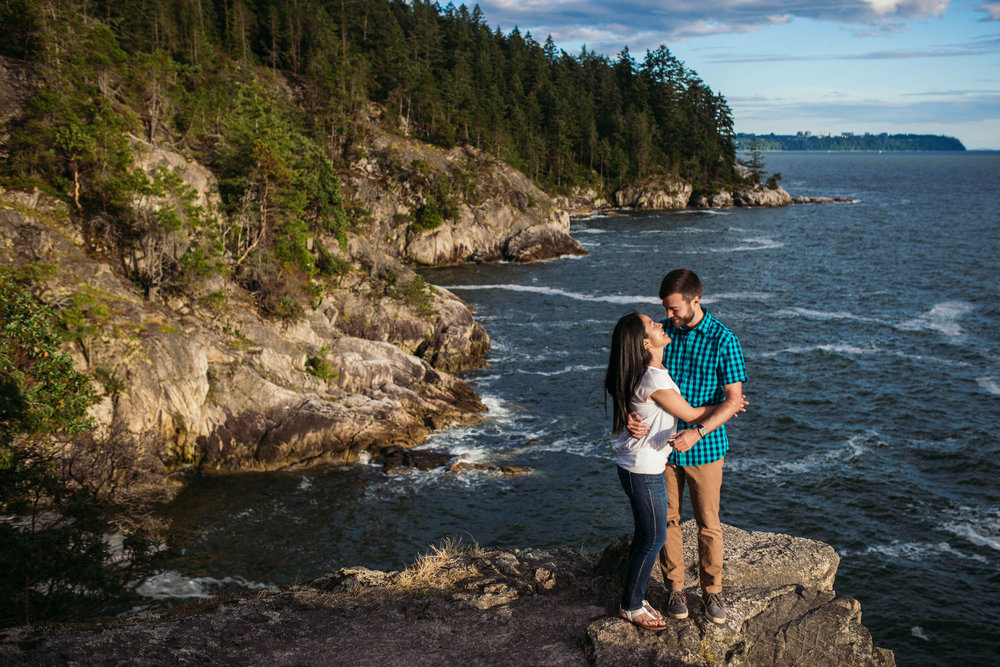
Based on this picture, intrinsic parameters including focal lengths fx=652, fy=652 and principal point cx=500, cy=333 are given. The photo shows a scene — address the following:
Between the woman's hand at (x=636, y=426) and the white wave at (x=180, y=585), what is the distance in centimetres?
1275

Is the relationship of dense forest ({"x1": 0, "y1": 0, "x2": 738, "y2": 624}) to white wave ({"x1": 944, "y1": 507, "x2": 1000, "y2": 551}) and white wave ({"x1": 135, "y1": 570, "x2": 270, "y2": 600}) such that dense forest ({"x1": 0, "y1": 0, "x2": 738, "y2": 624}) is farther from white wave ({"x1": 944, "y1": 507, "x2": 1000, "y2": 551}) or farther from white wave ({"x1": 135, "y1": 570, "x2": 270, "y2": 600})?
white wave ({"x1": 944, "y1": 507, "x2": 1000, "y2": 551})

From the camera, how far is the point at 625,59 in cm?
12294

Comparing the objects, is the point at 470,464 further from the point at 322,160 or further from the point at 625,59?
the point at 625,59

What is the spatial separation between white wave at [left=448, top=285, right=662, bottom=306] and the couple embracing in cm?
3999

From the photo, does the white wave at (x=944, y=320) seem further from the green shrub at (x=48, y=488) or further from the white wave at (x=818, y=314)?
the green shrub at (x=48, y=488)

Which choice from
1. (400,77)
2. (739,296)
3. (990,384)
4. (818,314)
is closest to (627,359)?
(990,384)

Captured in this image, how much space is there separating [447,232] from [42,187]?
39077 millimetres

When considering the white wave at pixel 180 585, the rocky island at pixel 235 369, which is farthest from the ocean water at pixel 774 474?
the rocky island at pixel 235 369

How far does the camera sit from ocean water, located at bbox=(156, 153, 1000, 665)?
1655 cm

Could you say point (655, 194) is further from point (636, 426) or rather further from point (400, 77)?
point (636, 426)

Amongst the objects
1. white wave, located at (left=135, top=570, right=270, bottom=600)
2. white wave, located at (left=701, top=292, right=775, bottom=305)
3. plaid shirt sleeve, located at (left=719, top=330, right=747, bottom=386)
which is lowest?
white wave, located at (left=135, top=570, right=270, bottom=600)

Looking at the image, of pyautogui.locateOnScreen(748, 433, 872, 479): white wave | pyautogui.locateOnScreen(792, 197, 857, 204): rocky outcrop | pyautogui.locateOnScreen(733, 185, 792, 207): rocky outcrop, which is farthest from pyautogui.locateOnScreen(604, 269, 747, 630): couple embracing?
pyautogui.locateOnScreen(792, 197, 857, 204): rocky outcrop

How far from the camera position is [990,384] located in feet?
94.2

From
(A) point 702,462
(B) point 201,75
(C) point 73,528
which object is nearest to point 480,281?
(B) point 201,75
